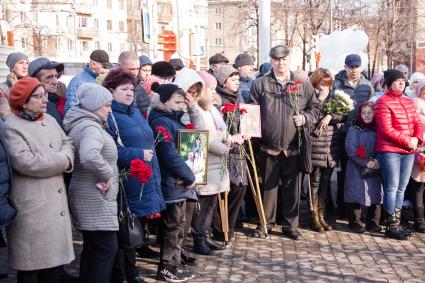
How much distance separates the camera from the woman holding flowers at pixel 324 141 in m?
8.73

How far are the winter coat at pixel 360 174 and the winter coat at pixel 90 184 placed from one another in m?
4.19

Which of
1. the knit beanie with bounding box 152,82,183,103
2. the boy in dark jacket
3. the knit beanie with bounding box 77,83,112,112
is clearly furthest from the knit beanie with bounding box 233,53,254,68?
the knit beanie with bounding box 77,83,112,112

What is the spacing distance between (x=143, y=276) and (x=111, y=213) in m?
1.60

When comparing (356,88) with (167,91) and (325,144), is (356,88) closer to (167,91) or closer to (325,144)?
(325,144)

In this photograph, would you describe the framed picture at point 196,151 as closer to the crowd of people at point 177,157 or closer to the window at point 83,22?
the crowd of people at point 177,157

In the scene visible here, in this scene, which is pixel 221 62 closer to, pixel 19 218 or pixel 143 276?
pixel 143 276

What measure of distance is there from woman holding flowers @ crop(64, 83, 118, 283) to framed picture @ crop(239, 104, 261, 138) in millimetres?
2860

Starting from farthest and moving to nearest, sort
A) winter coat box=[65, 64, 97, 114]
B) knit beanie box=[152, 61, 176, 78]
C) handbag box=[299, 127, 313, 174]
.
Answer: knit beanie box=[152, 61, 176, 78] < handbag box=[299, 127, 313, 174] < winter coat box=[65, 64, 97, 114]

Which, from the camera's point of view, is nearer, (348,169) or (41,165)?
(41,165)

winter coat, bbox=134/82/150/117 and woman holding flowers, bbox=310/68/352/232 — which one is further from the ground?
winter coat, bbox=134/82/150/117

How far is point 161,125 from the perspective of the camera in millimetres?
6504

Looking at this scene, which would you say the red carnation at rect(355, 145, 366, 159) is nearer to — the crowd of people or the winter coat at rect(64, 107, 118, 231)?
the crowd of people

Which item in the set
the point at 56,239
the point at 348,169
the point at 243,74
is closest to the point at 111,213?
the point at 56,239

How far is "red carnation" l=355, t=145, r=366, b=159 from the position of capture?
866cm
